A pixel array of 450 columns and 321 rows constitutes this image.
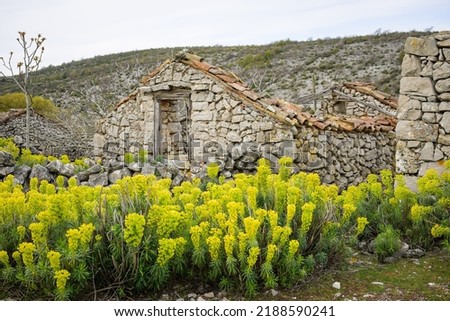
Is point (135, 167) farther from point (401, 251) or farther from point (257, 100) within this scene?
point (401, 251)

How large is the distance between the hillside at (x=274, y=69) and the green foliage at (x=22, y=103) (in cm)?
86

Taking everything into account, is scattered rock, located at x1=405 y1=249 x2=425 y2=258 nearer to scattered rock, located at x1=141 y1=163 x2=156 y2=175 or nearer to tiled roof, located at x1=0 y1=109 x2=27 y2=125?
scattered rock, located at x1=141 y1=163 x2=156 y2=175

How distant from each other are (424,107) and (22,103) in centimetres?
1646

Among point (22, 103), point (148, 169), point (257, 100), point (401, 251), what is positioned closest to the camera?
point (401, 251)

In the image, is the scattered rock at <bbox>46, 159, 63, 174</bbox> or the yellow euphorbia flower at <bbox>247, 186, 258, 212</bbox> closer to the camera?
the yellow euphorbia flower at <bbox>247, 186, 258, 212</bbox>

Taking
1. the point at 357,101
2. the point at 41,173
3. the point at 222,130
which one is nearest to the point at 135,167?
the point at 41,173

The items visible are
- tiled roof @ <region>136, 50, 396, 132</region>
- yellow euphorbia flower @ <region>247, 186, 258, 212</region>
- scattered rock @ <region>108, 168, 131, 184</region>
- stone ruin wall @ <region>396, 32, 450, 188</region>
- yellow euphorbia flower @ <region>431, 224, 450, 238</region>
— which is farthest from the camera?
tiled roof @ <region>136, 50, 396, 132</region>

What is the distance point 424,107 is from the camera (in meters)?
6.10

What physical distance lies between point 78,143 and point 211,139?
6.36 meters

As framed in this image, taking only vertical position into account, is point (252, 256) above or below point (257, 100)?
below

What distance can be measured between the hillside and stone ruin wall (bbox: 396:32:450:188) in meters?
13.3

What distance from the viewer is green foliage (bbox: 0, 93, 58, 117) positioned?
1781 cm

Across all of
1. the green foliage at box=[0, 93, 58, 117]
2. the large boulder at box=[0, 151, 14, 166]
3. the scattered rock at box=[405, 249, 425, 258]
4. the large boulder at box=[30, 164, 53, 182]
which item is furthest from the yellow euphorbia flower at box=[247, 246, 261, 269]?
the green foliage at box=[0, 93, 58, 117]

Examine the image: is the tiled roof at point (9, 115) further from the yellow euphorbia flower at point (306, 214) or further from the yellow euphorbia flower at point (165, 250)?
the yellow euphorbia flower at point (306, 214)
